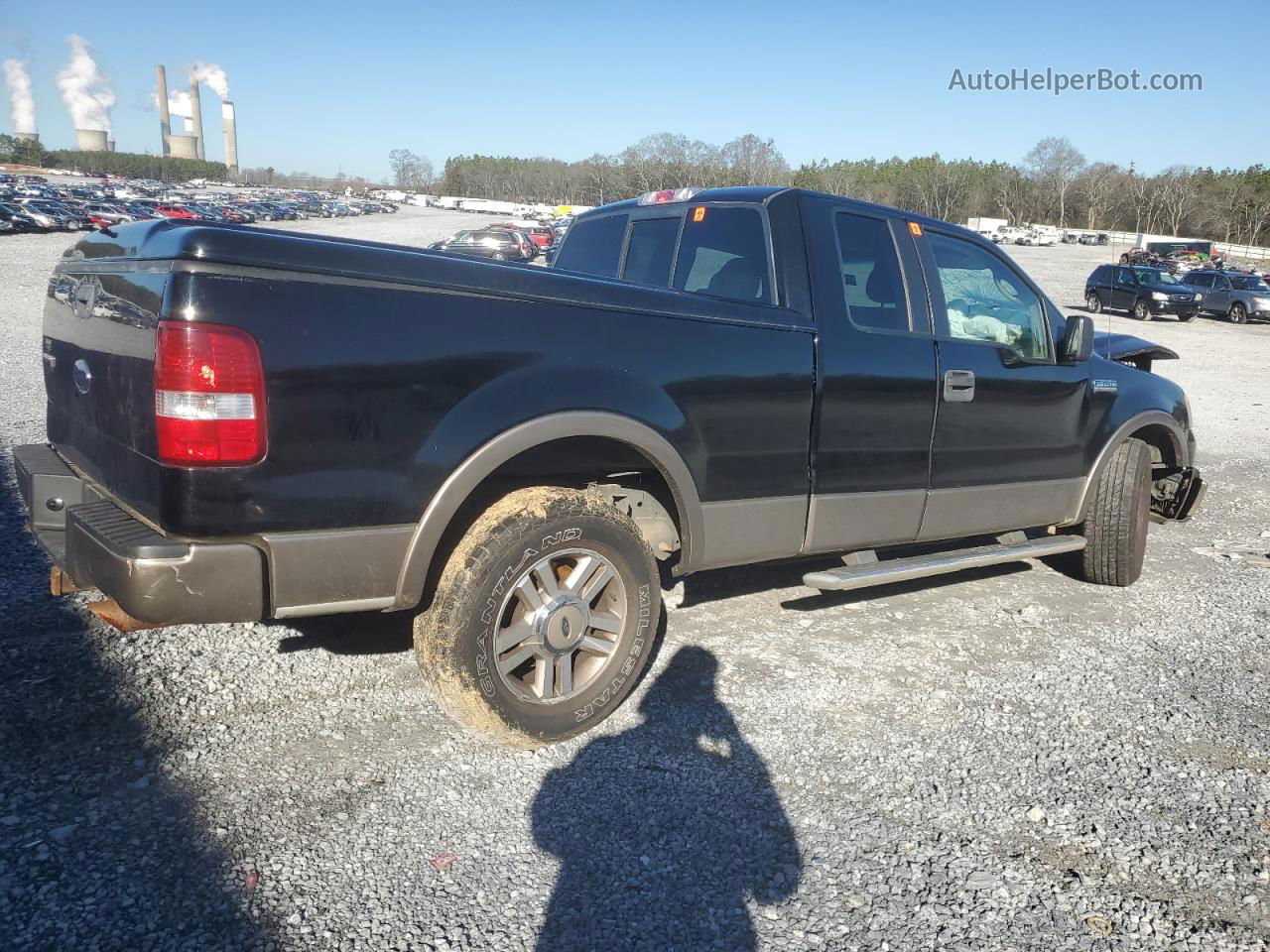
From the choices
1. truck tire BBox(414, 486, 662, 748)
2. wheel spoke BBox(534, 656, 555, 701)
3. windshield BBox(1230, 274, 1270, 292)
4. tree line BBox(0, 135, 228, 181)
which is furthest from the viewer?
tree line BBox(0, 135, 228, 181)

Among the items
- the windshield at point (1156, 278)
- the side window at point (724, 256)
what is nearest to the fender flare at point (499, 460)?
the side window at point (724, 256)

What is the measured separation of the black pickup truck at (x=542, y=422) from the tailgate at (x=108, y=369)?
0.05 feet

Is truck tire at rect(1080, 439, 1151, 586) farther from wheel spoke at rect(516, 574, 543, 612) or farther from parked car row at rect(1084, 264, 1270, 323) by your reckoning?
parked car row at rect(1084, 264, 1270, 323)

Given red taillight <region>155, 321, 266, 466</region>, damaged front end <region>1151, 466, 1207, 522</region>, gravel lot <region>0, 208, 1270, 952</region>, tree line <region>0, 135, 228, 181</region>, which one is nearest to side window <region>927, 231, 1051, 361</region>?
gravel lot <region>0, 208, 1270, 952</region>

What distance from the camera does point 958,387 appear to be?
4301 millimetres

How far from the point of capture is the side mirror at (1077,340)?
4703 millimetres

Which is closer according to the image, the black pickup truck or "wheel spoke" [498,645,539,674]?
the black pickup truck

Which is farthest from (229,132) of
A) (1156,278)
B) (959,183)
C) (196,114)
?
(1156,278)

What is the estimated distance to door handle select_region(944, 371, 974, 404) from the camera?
4258 millimetres

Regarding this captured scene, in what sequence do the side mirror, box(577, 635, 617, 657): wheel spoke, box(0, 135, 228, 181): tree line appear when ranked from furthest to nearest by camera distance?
box(0, 135, 228, 181): tree line < the side mirror < box(577, 635, 617, 657): wheel spoke

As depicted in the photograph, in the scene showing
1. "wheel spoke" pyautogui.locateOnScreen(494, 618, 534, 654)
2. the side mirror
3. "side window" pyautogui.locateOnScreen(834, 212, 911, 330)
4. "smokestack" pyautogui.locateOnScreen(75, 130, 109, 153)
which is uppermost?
"smokestack" pyautogui.locateOnScreen(75, 130, 109, 153)

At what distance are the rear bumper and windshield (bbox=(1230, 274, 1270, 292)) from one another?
36607mm

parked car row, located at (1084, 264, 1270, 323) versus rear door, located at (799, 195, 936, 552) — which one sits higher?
parked car row, located at (1084, 264, 1270, 323)

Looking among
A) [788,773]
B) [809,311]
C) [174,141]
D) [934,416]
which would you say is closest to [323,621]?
[788,773]
